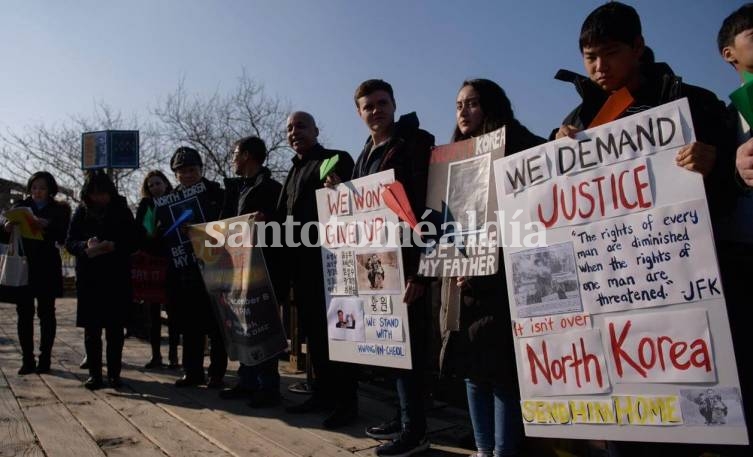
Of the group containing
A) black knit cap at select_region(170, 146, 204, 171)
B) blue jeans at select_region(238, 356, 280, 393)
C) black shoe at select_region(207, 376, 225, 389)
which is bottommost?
black shoe at select_region(207, 376, 225, 389)

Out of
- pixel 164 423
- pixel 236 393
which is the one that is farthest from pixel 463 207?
pixel 236 393

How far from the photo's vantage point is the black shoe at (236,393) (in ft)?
12.8

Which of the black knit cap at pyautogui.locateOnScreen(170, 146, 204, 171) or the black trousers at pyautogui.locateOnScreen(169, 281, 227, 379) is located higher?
the black knit cap at pyautogui.locateOnScreen(170, 146, 204, 171)

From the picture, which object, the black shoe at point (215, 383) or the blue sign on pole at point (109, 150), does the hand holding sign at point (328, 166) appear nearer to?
the black shoe at point (215, 383)

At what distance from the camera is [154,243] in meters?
4.58

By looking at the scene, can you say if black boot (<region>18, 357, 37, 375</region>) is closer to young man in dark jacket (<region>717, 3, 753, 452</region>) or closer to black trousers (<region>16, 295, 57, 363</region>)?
black trousers (<region>16, 295, 57, 363</region>)

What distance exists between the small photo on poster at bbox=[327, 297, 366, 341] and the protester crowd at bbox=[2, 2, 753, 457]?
322 millimetres

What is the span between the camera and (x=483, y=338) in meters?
2.27

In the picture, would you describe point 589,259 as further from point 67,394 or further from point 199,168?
point 67,394

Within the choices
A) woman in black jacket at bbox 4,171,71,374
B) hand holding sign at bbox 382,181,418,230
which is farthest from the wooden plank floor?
hand holding sign at bbox 382,181,418,230

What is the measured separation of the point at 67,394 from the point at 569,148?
3.99m

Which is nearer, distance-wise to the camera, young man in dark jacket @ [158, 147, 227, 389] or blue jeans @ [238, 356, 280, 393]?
blue jeans @ [238, 356, 280, 393]

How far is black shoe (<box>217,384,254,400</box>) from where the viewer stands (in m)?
3.89

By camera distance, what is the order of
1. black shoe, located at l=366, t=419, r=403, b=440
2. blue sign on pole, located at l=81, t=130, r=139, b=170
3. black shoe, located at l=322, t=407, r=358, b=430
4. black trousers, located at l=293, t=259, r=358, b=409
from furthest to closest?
blue sign on pole, located at l=81, t=130, r=139, b=170, black trousers, located at l=293, t=259, r=358, b=409, black shoe, located at l=322, t=407, r=358, b=430, black shoe, located at l=366, t=419, r=403, b=440
